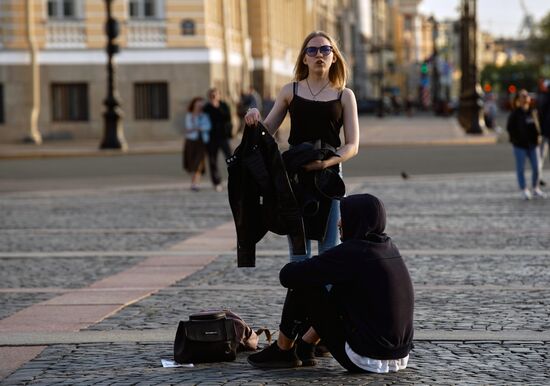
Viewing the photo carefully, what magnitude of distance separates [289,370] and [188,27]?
143ft

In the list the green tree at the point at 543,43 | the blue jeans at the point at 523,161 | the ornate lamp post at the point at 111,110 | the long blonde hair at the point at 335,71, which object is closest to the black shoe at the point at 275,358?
the long blonde hair at the point at 335,71

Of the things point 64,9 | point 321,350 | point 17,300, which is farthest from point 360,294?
point 64,9

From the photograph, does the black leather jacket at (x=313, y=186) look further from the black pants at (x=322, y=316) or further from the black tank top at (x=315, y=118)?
the black pants at (x=322, y=316)

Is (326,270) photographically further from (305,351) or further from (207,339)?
(207,339)

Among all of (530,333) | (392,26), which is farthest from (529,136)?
(392,26)

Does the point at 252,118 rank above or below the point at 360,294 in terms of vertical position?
above

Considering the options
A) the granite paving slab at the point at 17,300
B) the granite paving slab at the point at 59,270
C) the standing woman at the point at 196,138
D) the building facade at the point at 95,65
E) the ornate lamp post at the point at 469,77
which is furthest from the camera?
the building facade at the point at 95,65

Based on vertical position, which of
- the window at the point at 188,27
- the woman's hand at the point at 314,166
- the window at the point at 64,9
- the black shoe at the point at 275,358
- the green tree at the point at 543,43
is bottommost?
the green tree at the point at 543,43

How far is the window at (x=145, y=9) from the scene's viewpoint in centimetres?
5181

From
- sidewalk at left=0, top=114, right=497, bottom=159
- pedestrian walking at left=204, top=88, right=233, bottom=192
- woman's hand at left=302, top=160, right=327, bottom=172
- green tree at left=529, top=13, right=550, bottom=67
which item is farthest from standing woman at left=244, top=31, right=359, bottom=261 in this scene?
green tree at left=529, top=13, right=550, bottom=67

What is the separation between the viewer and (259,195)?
852 cm

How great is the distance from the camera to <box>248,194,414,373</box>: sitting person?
26.1 ft

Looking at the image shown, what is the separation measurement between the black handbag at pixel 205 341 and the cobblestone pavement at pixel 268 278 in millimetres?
87

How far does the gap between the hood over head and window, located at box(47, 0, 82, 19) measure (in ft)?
145
